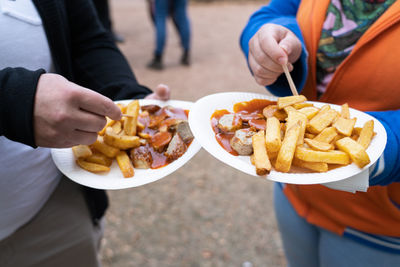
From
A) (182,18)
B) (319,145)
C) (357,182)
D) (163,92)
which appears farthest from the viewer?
(182,18)

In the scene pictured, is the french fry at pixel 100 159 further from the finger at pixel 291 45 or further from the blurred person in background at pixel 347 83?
the finger at pixel 291 45

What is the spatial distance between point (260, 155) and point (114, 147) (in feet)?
2.02

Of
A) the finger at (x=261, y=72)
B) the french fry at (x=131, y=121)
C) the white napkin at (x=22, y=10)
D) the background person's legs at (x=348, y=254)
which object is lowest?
the background person's legs at (x=348, y=254)

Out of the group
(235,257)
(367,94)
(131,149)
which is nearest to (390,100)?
(367,94)

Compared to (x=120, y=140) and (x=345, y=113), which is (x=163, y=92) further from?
(x=345, y=113)

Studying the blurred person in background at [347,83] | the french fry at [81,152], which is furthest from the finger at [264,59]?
the french fry at [81,152]

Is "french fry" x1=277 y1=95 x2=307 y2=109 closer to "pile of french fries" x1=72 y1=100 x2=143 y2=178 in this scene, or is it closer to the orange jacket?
the orange jacket

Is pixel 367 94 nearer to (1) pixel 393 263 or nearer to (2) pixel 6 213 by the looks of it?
(1) pixel 393 263

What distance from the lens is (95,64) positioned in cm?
149

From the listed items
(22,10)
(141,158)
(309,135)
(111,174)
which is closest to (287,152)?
(309,135)

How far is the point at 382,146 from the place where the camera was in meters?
0.95

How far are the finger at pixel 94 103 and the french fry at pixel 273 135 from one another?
52cm

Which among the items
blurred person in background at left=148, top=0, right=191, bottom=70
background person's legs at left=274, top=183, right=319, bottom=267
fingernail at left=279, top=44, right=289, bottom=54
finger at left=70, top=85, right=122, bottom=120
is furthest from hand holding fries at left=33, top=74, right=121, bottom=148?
blurred person in background at left=148, top=0, right=191, bottom=70

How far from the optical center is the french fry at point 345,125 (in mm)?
1052
